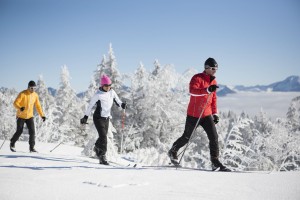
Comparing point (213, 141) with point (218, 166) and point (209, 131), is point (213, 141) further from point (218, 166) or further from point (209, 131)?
point (218, 166)

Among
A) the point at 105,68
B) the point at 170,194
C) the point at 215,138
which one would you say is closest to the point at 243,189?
the point at 170,194

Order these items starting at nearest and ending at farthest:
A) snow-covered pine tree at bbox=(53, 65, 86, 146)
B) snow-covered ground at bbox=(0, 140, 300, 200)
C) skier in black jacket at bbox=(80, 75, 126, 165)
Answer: snow-covered ground at bbox=(0, 140, 300, 200) < skier in black jacket at bbox=(80, 75, 126, 165) < snow-covered pine tree at bbox=(53, 65, 86, 146)

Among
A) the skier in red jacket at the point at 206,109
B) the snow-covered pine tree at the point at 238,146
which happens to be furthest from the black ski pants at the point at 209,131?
the snow-covered pine tree at the point at 238,146

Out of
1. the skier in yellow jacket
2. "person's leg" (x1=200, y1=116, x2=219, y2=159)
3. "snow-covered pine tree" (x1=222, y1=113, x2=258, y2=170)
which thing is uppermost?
the skier in yellow jacket

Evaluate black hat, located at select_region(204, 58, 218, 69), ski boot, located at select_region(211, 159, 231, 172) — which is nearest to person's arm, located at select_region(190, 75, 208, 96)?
black hat, located at select_region(204, 58, 218, 69)

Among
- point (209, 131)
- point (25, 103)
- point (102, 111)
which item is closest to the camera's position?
point (209, 131)

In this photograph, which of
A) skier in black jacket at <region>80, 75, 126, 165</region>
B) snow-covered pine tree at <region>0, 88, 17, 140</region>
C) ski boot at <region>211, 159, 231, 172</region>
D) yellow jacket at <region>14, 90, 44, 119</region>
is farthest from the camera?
snow-covered pine tree at <region>0, 88, 17, 140</region>

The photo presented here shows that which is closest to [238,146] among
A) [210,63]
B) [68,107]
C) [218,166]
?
[218,166]

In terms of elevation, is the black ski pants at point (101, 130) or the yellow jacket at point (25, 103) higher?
the yellow jacket at point (25, 103)

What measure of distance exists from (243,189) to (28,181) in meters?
3.24

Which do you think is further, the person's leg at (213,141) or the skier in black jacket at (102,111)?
the skier in black jacket at (102,111)

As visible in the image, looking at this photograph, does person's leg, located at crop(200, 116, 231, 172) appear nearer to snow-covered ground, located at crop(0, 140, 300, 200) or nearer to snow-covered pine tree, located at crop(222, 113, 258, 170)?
snow-covered ground, located at crop(0, 140, 300, 200)

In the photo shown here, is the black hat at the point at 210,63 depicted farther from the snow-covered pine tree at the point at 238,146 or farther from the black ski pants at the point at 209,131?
the snow-covered pine tree at the point at 238,146

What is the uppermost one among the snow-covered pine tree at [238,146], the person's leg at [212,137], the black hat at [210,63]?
the black hat at [210,63]
